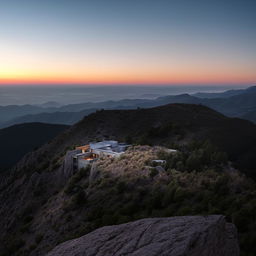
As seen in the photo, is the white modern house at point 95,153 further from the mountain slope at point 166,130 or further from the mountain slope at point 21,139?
the mountain slope at point 21,139

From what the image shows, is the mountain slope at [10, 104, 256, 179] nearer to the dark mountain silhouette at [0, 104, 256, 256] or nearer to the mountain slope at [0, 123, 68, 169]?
the dark mountain silhouette at [0, 104, 256, 256]

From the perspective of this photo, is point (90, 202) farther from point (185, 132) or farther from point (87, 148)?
point (185, 132)

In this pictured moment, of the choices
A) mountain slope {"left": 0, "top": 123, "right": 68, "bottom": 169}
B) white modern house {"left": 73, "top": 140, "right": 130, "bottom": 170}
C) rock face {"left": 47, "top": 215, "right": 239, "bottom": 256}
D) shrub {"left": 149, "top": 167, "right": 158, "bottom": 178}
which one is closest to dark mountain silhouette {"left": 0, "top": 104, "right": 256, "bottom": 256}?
shrub {"left": 149, "top": 167, "right": 158, "bottom": 178}

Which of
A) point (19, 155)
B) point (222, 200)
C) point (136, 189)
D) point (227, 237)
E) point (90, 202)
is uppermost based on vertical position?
point (227, 237)

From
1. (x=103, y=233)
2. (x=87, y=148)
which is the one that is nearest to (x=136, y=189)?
(x=103, y=233)

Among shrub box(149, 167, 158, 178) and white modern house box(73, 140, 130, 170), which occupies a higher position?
shrub box(149, 167, 158, 178)

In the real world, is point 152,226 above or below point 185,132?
above

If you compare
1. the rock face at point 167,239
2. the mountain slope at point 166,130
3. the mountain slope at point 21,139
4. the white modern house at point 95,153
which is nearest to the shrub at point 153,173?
the white modern house at point 95,153
